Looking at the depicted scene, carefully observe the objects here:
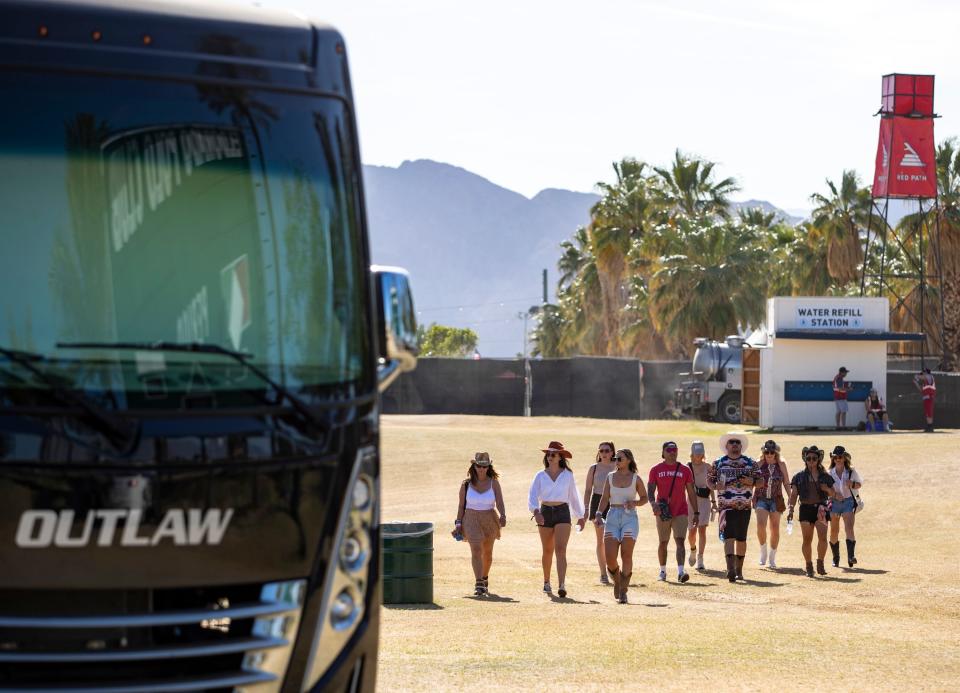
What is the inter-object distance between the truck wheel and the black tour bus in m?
41.6

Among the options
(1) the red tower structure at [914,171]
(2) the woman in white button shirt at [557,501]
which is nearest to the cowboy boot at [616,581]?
(2) the woman in white button shirt at [557,501]

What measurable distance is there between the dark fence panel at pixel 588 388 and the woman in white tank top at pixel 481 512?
3235 cm

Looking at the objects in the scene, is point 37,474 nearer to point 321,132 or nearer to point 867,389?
point 321,132

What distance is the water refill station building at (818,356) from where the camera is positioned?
42.1 metres

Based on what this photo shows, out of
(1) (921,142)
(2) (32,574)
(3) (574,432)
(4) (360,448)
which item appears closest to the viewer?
(2) (32,574)

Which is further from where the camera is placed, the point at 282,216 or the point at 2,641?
the point at 282,216

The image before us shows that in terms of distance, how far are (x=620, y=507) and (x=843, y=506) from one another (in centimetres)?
504

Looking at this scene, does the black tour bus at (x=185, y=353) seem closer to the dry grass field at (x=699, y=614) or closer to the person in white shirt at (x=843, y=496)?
the dry grass field at (x=699, y=614)

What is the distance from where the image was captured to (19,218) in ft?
18.2

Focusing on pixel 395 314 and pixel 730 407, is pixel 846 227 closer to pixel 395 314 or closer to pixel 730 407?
pixel 730 407

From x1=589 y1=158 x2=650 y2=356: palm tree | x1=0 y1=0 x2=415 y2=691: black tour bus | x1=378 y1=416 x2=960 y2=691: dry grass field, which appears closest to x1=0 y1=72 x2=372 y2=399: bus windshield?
x1=0 y1=0 x2=415 y2=691: black tour bus

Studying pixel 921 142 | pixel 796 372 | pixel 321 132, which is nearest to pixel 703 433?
Answer: pixel 796 372

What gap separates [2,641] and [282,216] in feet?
6.03

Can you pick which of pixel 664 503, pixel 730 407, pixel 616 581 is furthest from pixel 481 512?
pixel 730 407
